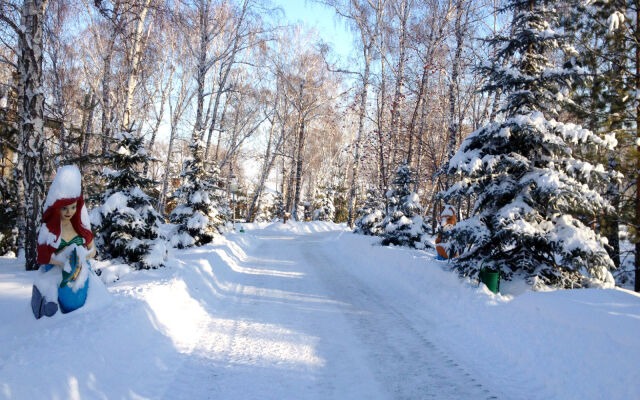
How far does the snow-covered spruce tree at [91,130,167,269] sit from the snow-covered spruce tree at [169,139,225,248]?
5.21 meters

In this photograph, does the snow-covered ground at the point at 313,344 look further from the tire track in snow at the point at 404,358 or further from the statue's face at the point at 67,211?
the statue's face at the point at 67,211

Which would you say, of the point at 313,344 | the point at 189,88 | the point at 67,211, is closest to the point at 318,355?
the point at 313,344

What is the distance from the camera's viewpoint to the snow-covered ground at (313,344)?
335 centimetres

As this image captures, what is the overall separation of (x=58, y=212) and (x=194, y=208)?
31.2 ft

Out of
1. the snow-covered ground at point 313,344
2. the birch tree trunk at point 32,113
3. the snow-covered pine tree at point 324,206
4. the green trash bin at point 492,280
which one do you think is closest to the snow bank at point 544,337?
the snow-covered ground at point 313,344

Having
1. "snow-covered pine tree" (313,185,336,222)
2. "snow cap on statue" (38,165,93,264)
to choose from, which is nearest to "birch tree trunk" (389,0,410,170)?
"snow cap on statue" (38,165,93,264)

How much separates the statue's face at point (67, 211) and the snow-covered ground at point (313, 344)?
977 millimetres

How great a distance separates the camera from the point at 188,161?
1334 cm

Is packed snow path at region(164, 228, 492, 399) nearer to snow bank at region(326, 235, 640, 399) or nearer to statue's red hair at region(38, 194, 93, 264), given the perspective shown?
snow bank at region(326, 235, 640, 399)

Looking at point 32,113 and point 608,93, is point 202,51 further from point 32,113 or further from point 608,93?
point 608,93

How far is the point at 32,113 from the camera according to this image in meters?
6.91

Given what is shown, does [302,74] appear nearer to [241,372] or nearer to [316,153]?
[316,153]

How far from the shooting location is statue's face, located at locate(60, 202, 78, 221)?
4207 millimetres

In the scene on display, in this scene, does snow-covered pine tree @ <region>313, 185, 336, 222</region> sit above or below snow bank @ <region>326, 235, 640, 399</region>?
above
